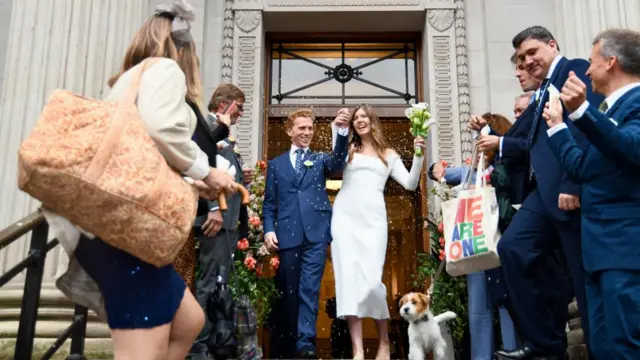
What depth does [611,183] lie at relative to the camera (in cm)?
303

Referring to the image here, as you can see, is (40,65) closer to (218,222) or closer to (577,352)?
(218,222)

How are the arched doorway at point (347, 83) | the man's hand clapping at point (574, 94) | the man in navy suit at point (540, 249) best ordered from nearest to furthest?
1. the man's hand clapping at point (574, 94)
2. the man in navy suit at point (540, 249)
3. the arched doorway at point (347, 83)

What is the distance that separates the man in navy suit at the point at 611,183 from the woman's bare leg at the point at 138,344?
1902mm

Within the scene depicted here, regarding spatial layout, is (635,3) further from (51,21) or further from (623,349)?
(51,21)

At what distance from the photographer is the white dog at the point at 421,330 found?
17.8 feet

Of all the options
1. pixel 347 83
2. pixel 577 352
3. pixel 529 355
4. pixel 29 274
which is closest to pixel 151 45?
pixel 29 274

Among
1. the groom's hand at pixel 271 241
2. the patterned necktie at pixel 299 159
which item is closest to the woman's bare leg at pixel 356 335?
the groom's hand at pixel 271 241

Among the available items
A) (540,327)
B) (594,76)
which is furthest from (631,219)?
(540,327)

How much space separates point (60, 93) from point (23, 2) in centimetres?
509

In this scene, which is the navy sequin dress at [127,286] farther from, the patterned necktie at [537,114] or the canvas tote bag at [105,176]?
the patterned necktie at [537,114]

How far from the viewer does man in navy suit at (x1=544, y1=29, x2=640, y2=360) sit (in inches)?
111

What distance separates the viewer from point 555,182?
153 inches

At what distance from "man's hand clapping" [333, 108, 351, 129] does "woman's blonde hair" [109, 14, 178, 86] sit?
9.58 feet

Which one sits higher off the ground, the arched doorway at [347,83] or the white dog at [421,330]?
the arched doorway at [347,83]
